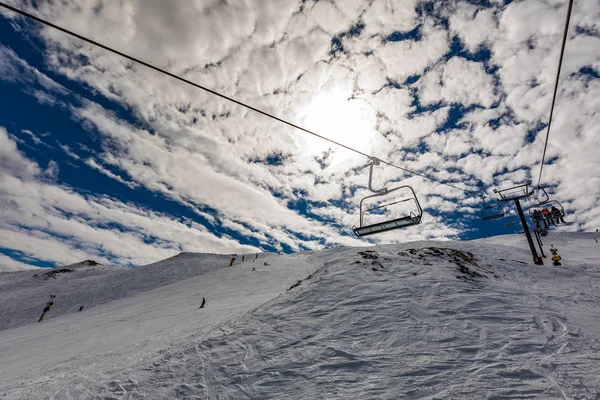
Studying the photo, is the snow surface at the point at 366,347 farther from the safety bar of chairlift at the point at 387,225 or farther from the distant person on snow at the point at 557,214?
the distant person on snow at the point at 557,214

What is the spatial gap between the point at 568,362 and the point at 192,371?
300 inches

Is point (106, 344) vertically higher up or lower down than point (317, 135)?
lower down

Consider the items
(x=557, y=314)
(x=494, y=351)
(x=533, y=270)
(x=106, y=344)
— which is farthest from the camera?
(x=533, y=270)

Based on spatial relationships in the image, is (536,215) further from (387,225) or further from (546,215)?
(387,225)

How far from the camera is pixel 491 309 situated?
8.67 meters

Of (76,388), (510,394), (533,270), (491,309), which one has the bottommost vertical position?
(510,394)

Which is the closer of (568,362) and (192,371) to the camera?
(568,362)

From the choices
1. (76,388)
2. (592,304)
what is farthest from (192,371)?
(592,304)

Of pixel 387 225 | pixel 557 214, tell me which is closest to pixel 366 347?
pixel 387 225

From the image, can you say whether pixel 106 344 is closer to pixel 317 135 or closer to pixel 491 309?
pixel 317 135

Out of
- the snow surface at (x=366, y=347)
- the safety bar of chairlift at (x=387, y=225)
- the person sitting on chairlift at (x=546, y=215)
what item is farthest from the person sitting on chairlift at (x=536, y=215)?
the safety bar of chairlift at (x=387, y=225)

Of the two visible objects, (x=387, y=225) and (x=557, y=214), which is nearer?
(x=387, y=225)

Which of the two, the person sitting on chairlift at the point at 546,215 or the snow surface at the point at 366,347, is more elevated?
the person sitting on chairlift at the point at 546,215

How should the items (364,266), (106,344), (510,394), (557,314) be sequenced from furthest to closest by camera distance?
1. (364,266)
2. (106,344)
3. (557,314)
4. (510,394)
